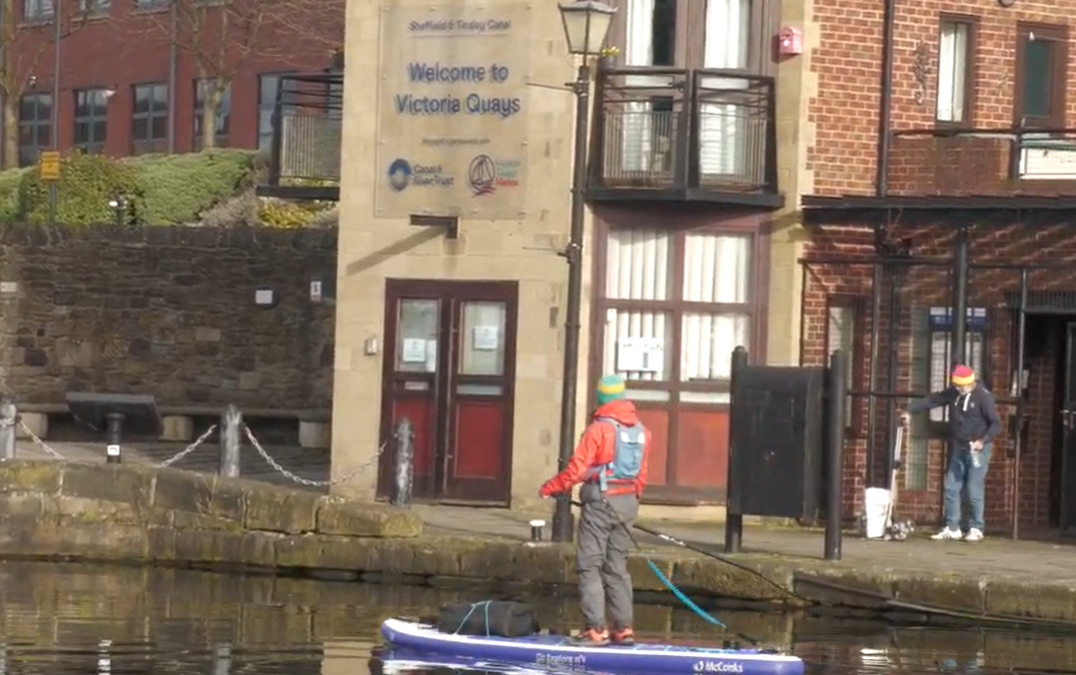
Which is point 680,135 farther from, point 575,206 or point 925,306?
point 575,206

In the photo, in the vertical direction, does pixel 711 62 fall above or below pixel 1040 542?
above

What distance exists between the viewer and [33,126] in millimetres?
53281

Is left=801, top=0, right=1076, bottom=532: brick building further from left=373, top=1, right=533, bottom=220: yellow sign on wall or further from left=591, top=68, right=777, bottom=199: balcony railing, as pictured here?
left=373, top=1, right=533, bottom=220: yellow sign on wall

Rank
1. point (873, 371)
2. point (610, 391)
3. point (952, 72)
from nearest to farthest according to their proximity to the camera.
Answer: point (610, 391) → point (873, 371) → point (952, 72)

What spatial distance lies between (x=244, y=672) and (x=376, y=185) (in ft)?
33.2

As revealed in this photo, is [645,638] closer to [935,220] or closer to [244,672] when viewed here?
[244,672]

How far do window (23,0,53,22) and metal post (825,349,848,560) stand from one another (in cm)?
3350

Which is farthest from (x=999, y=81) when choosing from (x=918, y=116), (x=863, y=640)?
(x=863, y=640)

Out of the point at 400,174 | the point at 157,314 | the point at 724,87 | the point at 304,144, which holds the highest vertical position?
the point at 724,87

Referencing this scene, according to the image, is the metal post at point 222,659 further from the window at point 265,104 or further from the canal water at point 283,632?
the window at point 265,104

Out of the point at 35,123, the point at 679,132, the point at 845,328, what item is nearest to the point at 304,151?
the point at 679,132

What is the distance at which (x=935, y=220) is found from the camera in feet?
78.6

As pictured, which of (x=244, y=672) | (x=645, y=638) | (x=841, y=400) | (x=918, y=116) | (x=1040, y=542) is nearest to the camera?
(x=244, y=672)

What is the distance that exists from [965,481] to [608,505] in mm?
7456
